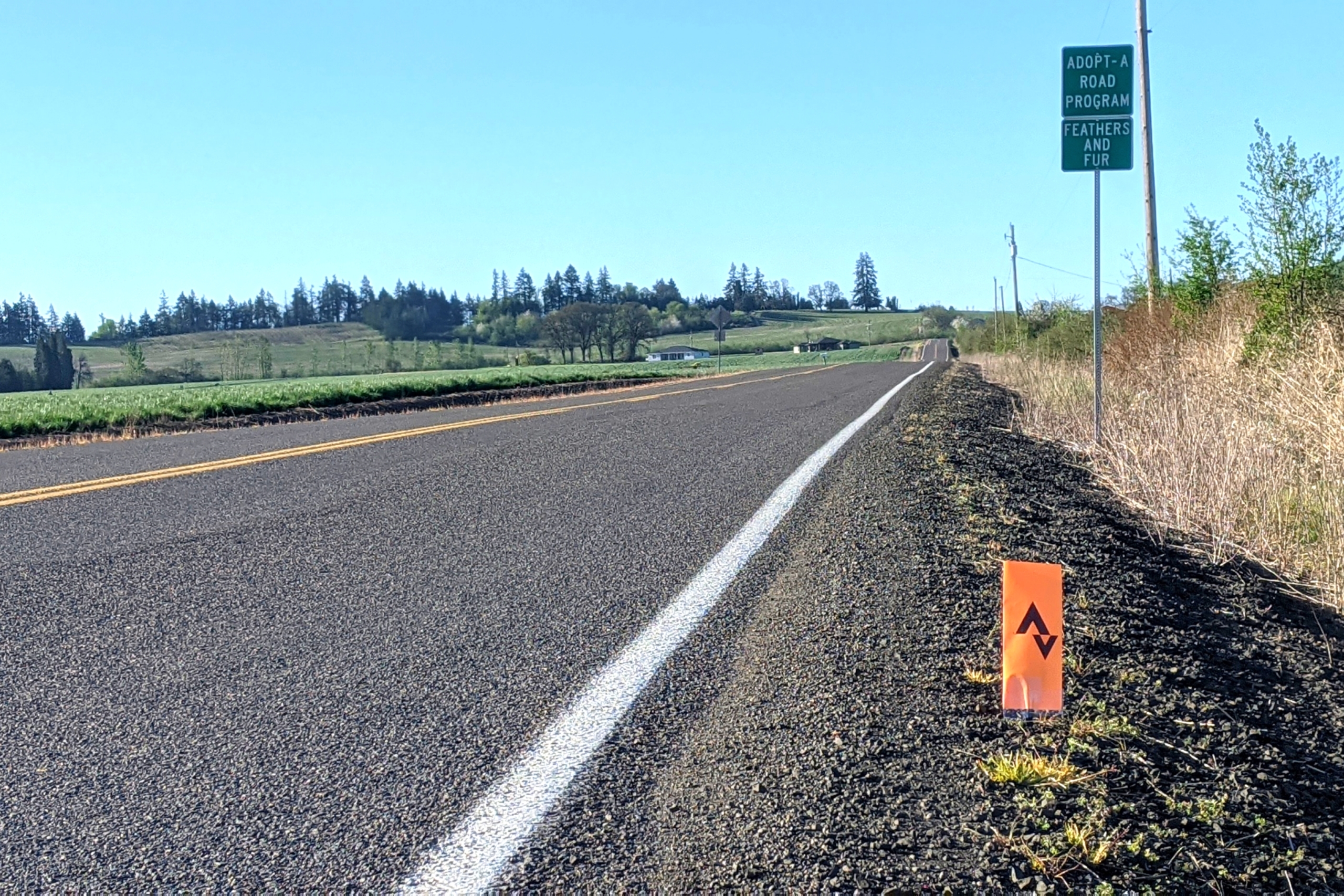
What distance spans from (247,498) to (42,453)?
4442 millimetres

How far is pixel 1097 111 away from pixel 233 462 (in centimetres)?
780

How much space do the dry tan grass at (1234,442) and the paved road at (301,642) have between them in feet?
9.31

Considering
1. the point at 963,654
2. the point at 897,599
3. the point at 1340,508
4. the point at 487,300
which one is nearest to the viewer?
the point at 963,654

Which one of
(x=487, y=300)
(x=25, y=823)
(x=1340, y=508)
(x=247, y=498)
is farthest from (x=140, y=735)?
(x=487, y=300)

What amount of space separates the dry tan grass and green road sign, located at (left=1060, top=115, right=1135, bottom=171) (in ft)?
7.04

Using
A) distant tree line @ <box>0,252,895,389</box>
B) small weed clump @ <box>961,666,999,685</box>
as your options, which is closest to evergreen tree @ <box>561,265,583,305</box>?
distant tree line @ <box>0,252,895,389</box>

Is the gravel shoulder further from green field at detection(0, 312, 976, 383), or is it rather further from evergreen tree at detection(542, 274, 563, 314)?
evergreen tree at detection(542, 274, 563, 314)

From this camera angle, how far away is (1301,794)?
2664mm

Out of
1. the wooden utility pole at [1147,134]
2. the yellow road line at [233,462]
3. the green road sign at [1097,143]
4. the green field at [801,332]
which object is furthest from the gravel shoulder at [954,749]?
the green field at [801,332]

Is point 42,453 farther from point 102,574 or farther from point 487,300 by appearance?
point 487,300

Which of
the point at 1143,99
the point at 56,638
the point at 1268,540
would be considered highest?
the point at 1143,99

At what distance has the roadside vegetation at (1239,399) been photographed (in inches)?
257

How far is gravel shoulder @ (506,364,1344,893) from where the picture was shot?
225 centimetres

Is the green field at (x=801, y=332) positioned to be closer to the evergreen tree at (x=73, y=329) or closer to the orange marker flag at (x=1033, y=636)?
the evergreen tree at (x=73, y=329)
